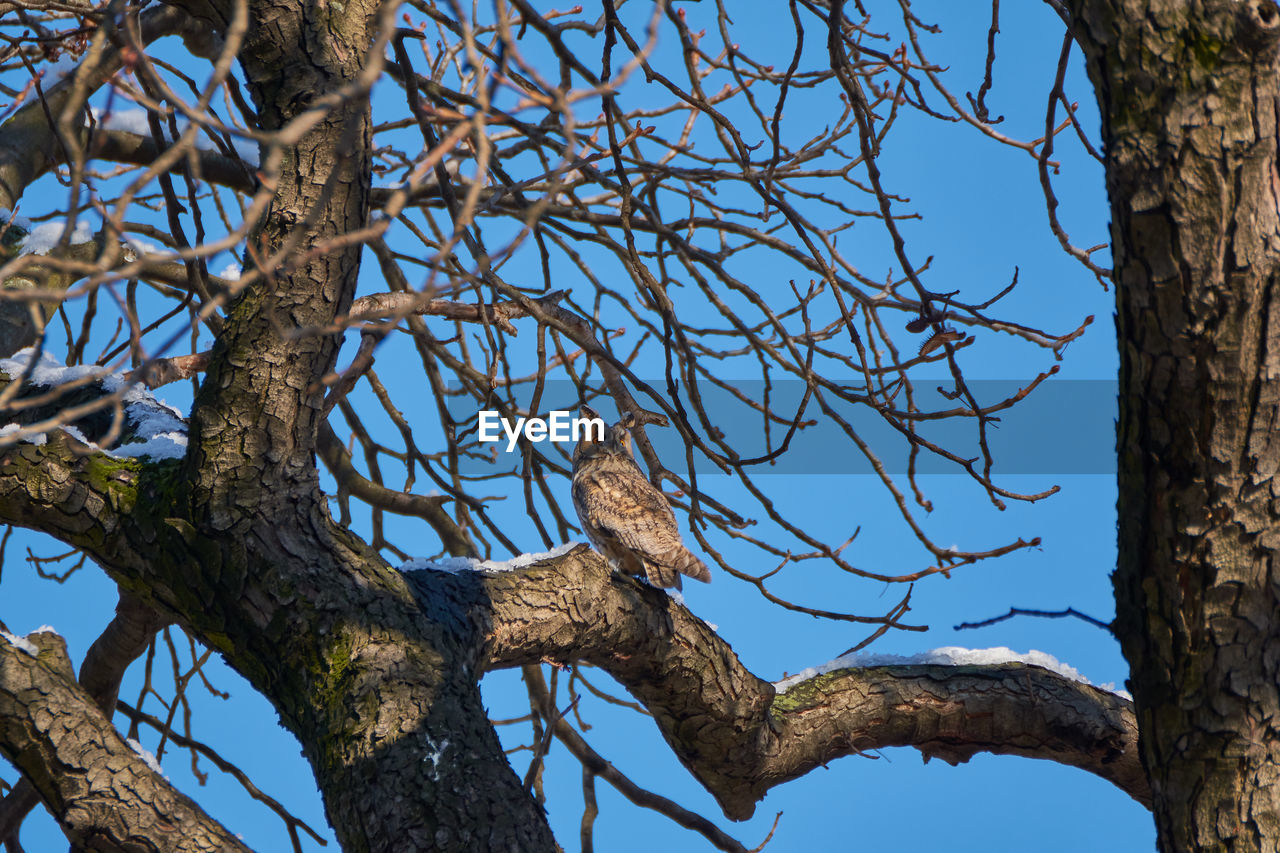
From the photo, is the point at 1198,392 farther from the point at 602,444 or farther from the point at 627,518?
the point at 602,444

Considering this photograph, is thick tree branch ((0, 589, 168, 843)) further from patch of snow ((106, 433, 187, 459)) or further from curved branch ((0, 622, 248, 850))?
curved branch ((0, 622, 248, 850))

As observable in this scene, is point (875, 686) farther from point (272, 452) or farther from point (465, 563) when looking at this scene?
point (272, 452)

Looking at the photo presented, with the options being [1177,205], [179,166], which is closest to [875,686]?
[1177,205]

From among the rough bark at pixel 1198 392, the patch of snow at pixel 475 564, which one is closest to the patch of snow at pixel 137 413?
the patch of snow at pixel 475 564

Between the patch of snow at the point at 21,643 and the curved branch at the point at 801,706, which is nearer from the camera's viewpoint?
the patch of snow at the point at 21,643

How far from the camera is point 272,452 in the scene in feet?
8.33

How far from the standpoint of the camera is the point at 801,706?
11.1 feet

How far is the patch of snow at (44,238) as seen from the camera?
3.63 metres

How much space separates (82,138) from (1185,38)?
13.1ft

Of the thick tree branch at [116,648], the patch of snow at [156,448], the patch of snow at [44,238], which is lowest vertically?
the thick tree branch at [116,648]

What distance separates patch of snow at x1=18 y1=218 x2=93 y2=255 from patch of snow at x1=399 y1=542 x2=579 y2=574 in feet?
6.16

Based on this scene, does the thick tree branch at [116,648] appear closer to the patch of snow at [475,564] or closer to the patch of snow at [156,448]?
the patch of snow at [156,448]

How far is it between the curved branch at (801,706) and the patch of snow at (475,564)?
9 cm

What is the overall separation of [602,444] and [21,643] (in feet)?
7.44
